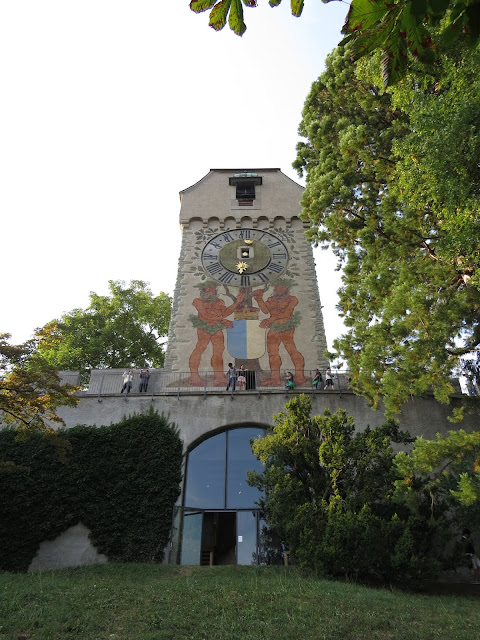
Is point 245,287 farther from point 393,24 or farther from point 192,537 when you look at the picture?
point 393,24

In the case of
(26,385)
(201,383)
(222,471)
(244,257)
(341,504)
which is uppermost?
(244,257)

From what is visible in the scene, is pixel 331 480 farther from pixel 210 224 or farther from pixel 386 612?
pixel 210 224

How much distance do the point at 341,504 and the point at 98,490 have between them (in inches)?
309

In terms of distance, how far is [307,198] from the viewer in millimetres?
13914

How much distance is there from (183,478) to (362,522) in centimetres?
690

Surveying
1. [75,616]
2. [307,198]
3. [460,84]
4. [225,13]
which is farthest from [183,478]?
[225,13]

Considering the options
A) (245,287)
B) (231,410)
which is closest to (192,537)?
(231,410)

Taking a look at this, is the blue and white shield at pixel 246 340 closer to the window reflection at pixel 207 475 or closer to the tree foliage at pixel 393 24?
the window reflection at pixel 207 475

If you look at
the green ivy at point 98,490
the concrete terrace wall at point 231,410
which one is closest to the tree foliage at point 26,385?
the green ivy at point 98,490

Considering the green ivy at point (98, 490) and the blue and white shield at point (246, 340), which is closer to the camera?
the green ivy at point (98, 490)

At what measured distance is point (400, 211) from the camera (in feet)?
39.6

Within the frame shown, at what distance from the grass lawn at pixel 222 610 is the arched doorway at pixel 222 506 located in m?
3.65

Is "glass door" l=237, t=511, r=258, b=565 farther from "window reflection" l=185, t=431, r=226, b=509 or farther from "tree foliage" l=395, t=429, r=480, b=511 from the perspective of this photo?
"tree foliage" l=395, t=429, r=480, b=511

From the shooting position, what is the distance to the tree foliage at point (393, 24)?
2.22 m
